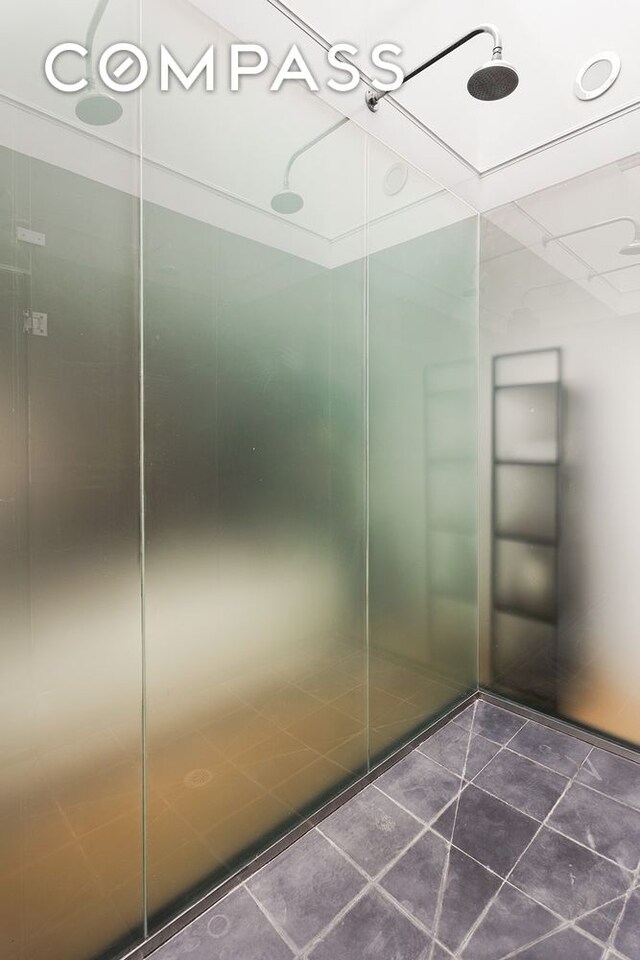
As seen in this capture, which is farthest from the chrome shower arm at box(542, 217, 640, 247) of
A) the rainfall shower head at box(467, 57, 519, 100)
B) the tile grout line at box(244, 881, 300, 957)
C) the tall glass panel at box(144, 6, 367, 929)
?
the tile grout line at box(244, 881, 300, 957)

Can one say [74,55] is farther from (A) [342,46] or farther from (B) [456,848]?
(B) [456,848]

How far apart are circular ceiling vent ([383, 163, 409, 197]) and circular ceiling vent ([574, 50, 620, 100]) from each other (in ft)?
2.51

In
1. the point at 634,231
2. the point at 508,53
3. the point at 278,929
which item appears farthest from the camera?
the point at 634,231

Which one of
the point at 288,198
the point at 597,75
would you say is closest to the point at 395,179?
the point at 288,198

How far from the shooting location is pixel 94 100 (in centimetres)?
118

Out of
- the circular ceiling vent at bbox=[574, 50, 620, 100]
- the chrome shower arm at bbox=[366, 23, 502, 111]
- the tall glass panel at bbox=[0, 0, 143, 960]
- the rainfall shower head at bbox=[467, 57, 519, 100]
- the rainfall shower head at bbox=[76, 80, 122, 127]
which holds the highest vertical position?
the circular ceiling vent at bbox=[574, 50, 620, 100]

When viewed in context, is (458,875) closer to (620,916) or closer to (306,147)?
(620,916)

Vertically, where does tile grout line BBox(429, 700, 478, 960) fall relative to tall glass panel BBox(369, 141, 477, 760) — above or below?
below

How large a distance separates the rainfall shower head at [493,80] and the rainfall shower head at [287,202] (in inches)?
26.5

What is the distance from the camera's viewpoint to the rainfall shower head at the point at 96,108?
1.17 metres

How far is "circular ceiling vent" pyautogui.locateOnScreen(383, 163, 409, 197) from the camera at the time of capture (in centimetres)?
207

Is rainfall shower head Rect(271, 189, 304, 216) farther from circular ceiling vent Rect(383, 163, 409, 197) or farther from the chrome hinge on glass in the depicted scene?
the chrome hinge on glass

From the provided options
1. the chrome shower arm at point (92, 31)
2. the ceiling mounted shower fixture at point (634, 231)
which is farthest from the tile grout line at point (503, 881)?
the chrome shower arm at point (92, 31)

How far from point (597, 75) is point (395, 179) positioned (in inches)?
35.0
